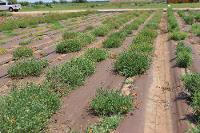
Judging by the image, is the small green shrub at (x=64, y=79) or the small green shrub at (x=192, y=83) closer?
the small green shrub at (x=192, y=83)

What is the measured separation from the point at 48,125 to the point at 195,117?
2.96 metres

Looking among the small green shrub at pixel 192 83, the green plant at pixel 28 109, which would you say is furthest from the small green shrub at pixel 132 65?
the green plant at pixel 28 109

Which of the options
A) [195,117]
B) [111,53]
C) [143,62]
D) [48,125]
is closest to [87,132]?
[48,125]

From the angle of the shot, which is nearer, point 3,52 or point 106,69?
point 106,69

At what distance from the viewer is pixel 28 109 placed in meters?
7.34

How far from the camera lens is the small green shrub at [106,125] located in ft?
23.7

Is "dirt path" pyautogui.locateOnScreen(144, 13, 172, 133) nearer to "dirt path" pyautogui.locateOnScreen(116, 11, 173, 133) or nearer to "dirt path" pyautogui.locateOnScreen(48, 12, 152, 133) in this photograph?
"dirt path" pyautogui.locateOnScreen(116, 11, 173, 133)

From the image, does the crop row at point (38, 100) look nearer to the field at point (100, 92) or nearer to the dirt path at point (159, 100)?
the field at point (100, 92)

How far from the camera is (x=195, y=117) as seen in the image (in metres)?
8.16

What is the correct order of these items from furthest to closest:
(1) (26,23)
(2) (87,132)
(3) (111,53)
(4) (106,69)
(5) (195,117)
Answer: (1) (26,23) < (3) (111,53) < (4) (106,69) < (5) (195,117) < (2) (87,132)

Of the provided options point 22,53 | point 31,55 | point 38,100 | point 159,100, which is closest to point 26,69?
point 22,53

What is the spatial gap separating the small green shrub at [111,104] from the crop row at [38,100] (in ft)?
2.96

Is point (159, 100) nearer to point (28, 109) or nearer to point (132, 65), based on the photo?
point (132, 65)

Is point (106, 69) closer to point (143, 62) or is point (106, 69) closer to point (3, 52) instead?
point (143, 62)
